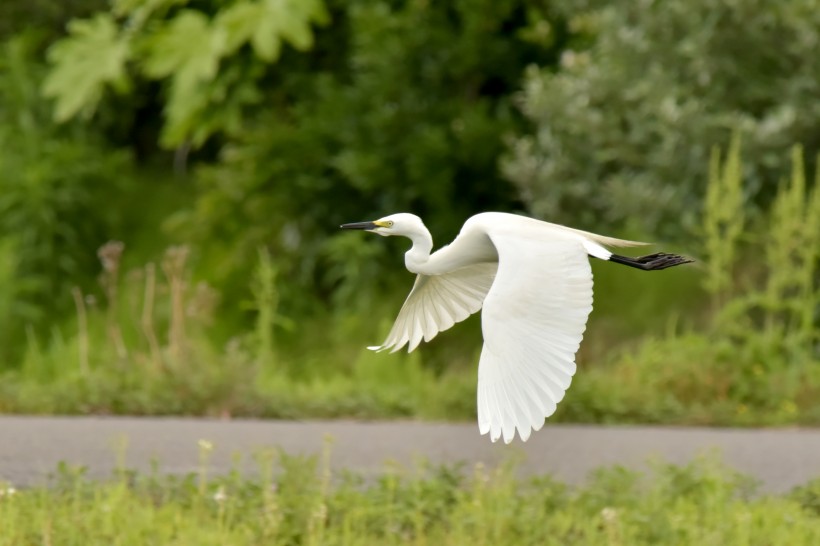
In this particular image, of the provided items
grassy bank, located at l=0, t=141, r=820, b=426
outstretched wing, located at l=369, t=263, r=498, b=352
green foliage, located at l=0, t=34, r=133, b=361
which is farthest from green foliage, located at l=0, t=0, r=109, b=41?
outstretched wing, located at l=369, t=263, r=498, b=352

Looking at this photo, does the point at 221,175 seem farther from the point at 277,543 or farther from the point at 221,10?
the point at 277,543

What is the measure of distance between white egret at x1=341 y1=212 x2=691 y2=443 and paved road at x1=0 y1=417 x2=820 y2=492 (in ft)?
9.38

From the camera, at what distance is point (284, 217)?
11484 millimetres

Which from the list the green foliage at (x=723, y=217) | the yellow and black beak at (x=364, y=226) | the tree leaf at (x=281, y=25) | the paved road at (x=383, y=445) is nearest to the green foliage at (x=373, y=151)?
the tree leaf at (x=281, y=25)

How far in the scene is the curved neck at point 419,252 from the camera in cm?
365

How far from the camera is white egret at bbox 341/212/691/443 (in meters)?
3.28

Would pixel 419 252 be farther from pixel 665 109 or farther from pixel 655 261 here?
pixel 665 109

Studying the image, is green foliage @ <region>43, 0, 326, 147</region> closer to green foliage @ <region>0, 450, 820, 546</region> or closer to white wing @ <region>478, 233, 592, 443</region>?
green foliage @ <region>0, 450, 820, 546</region>

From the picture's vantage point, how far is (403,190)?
11117 millimetres

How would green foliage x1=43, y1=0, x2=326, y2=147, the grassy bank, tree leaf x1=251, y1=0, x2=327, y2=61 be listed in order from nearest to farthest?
the grassy bank < tree leaf x1=251, y1=0, x2=327, y2=61 < green foliage x1=43, y1=0, x2=326, y2=147

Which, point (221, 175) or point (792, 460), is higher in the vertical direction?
point (221, 175)

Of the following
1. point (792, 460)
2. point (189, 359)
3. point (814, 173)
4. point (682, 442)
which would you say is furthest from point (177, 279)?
point (814, 173)

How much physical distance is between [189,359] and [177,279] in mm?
473

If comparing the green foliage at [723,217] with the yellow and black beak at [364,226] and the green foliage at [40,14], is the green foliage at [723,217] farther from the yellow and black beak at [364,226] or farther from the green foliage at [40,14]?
the green foliage at [40,14]
